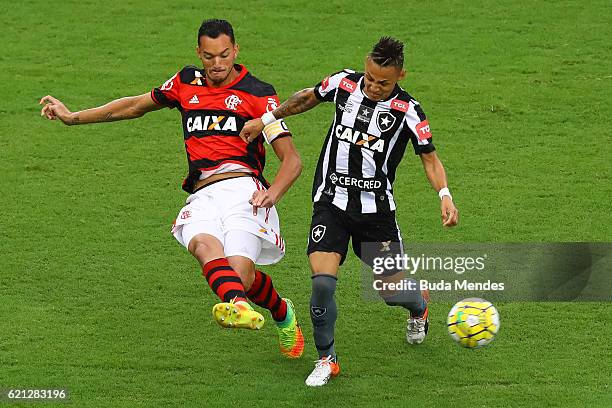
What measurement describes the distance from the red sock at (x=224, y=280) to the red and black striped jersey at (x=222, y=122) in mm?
820

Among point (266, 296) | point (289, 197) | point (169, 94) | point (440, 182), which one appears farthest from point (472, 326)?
point (289, 197)

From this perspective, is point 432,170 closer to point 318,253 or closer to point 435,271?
point 318,253

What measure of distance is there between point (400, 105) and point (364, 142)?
333mm

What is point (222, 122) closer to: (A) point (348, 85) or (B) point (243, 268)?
(A) point (348, 85)

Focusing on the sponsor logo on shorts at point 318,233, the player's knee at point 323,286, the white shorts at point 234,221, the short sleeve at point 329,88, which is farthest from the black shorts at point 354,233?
the short sleeve at point 329,88

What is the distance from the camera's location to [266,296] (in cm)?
855

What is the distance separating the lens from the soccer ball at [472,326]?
26.5 feet

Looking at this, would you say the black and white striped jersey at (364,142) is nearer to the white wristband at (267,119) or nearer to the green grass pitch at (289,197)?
the white wristband at (267,119)

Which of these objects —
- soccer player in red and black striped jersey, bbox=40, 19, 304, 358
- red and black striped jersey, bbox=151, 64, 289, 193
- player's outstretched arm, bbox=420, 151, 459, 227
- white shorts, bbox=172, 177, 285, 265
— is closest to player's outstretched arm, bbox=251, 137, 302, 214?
soccer player in red and black striped jersey, bbox=40, 19, 304, 358

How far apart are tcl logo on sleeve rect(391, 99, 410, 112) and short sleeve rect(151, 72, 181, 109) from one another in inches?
61.6

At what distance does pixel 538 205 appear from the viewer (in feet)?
36.3

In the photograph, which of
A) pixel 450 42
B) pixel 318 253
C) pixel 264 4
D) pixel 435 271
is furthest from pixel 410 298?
pixel 264 4

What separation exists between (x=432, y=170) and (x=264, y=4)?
790 centimetres

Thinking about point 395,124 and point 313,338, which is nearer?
point 395,124
